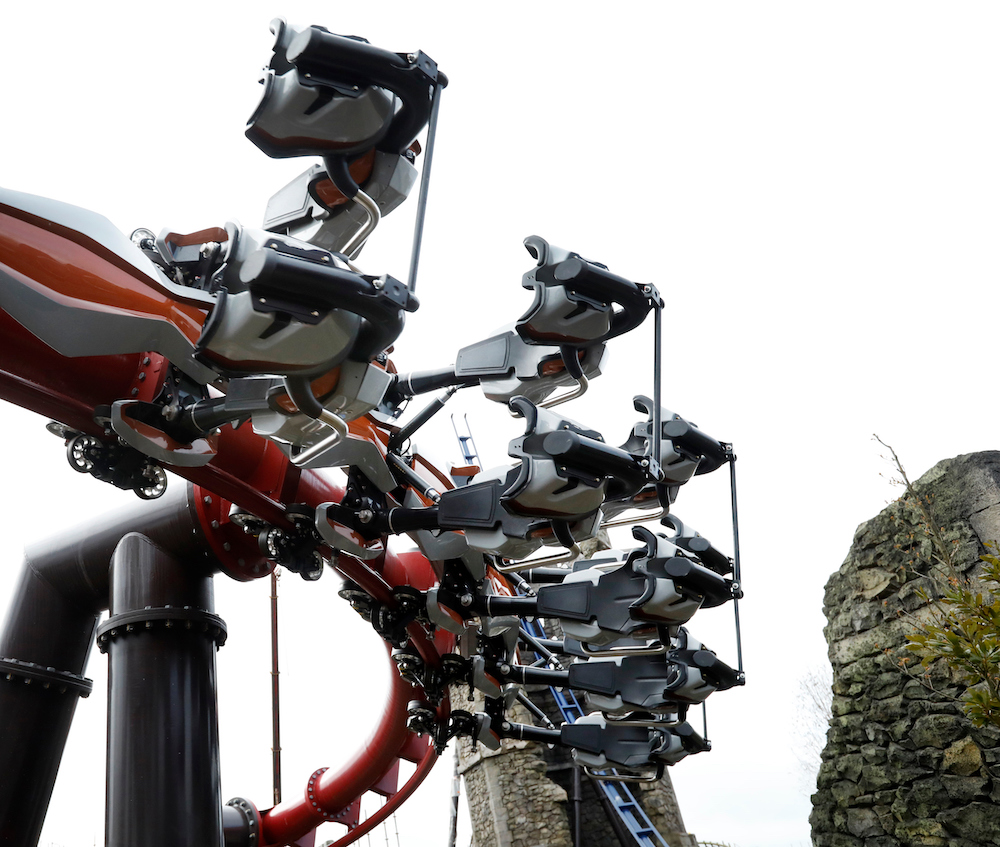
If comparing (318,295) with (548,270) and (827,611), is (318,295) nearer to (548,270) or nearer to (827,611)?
(548,270)

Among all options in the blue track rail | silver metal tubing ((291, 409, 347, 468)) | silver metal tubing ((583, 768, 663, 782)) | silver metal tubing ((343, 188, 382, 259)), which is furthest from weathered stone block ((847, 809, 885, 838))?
silver metal tubing ((343, 188, 382, 259))

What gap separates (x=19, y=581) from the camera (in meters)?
4.40

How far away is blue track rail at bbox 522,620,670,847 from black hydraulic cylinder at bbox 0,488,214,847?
6.23 meters

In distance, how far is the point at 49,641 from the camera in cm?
425

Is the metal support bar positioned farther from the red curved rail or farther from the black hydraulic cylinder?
the black hydraulic cylinder

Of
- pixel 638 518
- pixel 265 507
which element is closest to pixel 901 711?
pixel 638 518

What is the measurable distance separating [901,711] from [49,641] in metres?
6.23

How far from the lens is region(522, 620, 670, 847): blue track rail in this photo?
1016 cm

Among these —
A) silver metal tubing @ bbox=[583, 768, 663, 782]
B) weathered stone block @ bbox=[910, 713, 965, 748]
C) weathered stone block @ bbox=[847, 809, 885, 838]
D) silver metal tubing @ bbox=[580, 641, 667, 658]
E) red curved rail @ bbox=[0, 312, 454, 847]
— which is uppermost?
red curved rail @ bbox=[0, 312, 454, 847]

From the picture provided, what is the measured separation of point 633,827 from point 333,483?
807cm

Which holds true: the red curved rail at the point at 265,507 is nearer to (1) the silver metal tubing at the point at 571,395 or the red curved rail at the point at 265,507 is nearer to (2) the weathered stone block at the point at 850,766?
(1) the silver metal tubing at the point at 571,395

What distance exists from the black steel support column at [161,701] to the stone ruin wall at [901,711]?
5472 millimetres

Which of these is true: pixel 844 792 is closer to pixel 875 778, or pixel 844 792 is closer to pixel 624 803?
pixel 875 778

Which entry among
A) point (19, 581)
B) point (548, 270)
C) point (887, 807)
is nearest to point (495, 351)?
point (548, 270)
